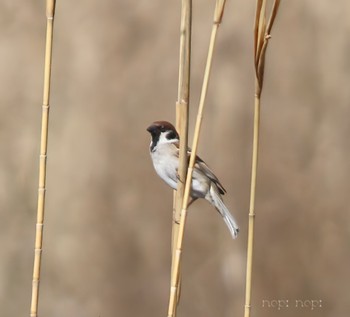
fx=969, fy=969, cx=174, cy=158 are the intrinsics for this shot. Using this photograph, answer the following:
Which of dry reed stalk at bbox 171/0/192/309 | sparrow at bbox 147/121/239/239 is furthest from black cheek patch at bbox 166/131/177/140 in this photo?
dry reed stalk at bbox 171/0/192/309

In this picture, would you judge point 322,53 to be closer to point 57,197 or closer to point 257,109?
point 57,197

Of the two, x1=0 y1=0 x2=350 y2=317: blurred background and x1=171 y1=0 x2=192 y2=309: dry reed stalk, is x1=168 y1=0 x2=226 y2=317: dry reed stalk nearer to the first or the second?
x1=171 y1=0 x2=192 y2=309: dry reed stalk

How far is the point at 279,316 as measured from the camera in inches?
74.4

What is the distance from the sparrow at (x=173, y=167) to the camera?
4.23 feet

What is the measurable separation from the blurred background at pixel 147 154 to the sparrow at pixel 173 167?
17.5 inches

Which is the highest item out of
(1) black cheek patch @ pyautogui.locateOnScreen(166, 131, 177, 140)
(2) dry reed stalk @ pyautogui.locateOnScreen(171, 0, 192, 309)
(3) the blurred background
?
(2) dry reed stalk @ pyautogui.locateOnScreen(171, 0, 192, 309)

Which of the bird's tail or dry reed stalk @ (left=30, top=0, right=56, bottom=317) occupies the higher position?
dry reed stalk @ (left=30, top=0, right=56, bottom=317)

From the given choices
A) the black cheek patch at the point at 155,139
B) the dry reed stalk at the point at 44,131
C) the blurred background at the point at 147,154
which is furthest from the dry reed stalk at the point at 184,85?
the blurred background at the point at 147,154

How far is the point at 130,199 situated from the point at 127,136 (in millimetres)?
118

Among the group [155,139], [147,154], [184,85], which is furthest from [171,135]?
[147,154]

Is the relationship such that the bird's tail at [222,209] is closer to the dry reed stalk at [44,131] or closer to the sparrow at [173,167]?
the sparrow at [173,167]

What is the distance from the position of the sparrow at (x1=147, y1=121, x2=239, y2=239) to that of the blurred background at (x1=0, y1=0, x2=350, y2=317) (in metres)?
0.45

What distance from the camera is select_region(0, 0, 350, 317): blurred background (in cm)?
180

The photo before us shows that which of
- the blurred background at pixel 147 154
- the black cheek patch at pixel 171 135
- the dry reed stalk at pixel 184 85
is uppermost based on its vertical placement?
the dry reed stalk at pixel 184 85
